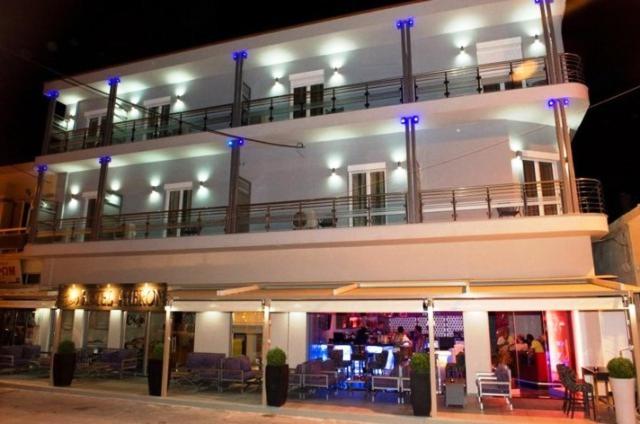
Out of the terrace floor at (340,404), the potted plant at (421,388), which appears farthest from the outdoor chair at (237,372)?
the potted plant at (421,388)

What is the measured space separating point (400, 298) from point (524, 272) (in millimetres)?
3509

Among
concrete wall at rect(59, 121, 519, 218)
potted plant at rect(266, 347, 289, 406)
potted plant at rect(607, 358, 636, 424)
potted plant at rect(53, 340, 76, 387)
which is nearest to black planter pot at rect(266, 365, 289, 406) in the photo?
potted plant at rect(266, 347, 289, 406)

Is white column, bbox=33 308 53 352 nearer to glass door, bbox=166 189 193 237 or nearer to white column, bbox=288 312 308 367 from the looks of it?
glass door, bbox=166 189 193 237

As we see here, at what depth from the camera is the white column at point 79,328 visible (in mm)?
16859

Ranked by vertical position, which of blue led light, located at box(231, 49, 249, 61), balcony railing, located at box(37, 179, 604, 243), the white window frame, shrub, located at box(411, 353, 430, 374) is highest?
blue led light, located at box(231, 49, 249, 61)

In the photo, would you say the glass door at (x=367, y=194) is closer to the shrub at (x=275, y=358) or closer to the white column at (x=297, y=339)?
the white column at (x=297, y=339)

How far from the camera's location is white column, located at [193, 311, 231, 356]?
14.9 m

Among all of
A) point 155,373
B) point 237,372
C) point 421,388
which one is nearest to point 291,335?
point 237,372

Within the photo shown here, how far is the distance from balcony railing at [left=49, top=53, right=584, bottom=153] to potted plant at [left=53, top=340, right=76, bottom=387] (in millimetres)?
7687

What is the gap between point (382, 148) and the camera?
14.3 m

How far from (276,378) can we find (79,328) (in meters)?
9.80

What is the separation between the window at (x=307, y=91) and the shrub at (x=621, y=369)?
10.6 m

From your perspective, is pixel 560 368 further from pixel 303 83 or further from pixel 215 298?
pixel 303 83

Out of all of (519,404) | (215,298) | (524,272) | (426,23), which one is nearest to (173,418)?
(215,298)
